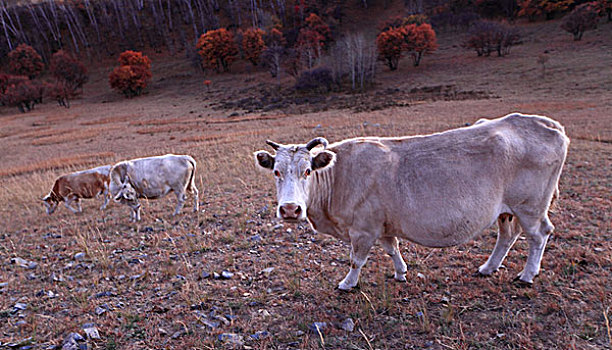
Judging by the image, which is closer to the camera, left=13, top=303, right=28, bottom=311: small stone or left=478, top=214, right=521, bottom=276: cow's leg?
left=13, top=303, right=28, bottom=311: small stone

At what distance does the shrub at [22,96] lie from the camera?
210 feet

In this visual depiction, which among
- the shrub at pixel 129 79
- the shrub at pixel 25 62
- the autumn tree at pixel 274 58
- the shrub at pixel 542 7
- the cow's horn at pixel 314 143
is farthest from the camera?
the shrub at pixel 25 62

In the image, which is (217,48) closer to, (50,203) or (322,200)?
(50,203)

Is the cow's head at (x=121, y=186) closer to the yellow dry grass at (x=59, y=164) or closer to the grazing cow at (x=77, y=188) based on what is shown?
the grazing cow at (x=77, y=188)

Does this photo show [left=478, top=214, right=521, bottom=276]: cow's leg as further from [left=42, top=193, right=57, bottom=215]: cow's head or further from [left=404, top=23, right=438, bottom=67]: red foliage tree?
[left=404, top=23, right=438, bottom=67]: red foliage tree

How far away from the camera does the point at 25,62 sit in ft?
285

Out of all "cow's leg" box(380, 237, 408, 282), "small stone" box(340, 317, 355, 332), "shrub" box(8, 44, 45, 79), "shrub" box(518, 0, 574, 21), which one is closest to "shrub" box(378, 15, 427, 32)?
"shrub" box(518, 0, 574, 21)

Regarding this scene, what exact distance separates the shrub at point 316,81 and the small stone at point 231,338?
2234 inches

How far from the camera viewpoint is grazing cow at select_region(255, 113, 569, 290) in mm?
5051

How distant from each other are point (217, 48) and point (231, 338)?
8586cm

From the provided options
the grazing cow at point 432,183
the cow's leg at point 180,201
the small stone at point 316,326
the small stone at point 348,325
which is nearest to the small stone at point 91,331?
the small stone at point 316,326

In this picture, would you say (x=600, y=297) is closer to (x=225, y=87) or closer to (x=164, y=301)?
(x=164, y=301)

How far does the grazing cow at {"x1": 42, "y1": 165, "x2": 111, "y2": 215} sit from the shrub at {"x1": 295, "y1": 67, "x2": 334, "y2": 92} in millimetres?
48902

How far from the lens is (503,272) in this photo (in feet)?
19.3
